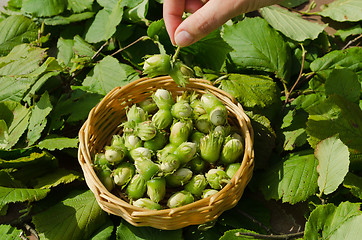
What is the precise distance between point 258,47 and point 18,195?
104cm

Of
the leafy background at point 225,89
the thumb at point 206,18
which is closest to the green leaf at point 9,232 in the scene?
the leafy background at point 225,89

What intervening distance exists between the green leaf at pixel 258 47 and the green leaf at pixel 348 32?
348 mm

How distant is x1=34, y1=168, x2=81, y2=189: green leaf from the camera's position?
130 centimetres

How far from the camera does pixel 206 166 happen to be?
1278 millimetres

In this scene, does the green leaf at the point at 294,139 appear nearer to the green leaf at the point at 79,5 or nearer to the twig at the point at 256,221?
the twig at the point at 256,221

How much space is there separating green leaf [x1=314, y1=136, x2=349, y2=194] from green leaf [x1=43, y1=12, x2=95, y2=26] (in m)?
1.20

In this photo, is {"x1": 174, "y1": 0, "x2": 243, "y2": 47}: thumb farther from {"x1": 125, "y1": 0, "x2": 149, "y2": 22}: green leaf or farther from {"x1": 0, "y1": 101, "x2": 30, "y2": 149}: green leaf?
{"x1": 0, "y1": 101, "x2": 30, "y2": 149}: green leaf

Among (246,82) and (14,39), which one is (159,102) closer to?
(246,82)

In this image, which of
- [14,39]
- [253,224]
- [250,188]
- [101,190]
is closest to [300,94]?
[250,188]

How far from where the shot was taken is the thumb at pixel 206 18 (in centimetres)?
106

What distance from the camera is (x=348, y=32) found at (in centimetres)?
177

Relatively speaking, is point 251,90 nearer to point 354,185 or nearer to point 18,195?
point 354,185

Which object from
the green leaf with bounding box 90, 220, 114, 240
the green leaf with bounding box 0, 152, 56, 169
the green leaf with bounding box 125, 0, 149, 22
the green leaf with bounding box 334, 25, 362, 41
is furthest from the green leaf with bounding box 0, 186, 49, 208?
the green leaf with bounding box 334, 25, 362, 41

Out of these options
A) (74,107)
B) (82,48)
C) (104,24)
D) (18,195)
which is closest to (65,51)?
(82,48)
